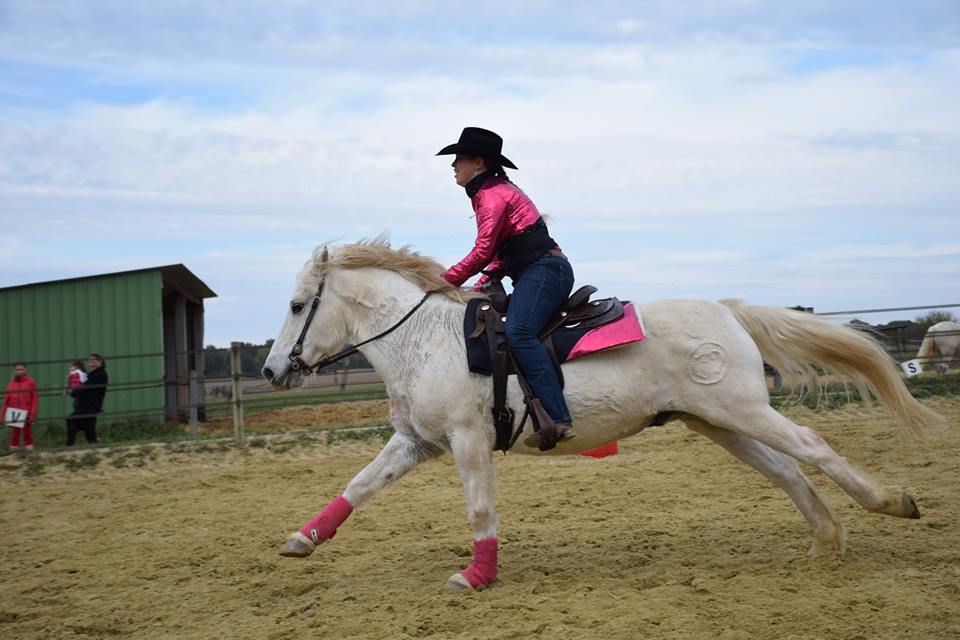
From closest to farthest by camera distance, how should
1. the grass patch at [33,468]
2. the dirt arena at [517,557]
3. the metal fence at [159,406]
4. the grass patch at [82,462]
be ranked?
the dirt arena at [517,557] → the grass patch at [33,468] → the grass patch at [82,462] → the metal fence at [159,406]

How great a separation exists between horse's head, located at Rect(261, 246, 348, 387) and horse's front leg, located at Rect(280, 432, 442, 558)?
0.78m

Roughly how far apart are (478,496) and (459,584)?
1.69 feet

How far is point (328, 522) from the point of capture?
5398 millimetres

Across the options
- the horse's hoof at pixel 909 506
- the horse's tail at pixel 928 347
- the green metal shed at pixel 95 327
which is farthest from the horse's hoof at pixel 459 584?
the green metal shed at pixel 95 327

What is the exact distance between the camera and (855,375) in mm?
5379

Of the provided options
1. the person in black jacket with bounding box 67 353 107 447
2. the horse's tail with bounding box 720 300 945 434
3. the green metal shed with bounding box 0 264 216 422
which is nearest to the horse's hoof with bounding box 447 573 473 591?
the horse's tail with bounding box 720 300 945 434

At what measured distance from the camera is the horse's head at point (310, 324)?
5.59 metres

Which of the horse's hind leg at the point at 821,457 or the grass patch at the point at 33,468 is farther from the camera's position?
the grass patch at the point at 33,468

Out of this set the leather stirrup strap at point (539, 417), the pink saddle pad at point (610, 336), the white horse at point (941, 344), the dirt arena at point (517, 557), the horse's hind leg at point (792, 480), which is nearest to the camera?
the dirt arena at point (517, 557)

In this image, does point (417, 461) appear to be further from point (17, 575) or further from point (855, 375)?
point (17, 575)

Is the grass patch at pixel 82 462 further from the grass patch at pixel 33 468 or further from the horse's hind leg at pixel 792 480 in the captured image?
the horse's hind leg at pixel 792 480

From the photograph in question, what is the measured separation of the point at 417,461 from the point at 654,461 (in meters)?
4.59

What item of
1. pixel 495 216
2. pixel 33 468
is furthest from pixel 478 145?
pixel 33 468

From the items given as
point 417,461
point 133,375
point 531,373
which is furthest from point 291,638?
point 133,375
